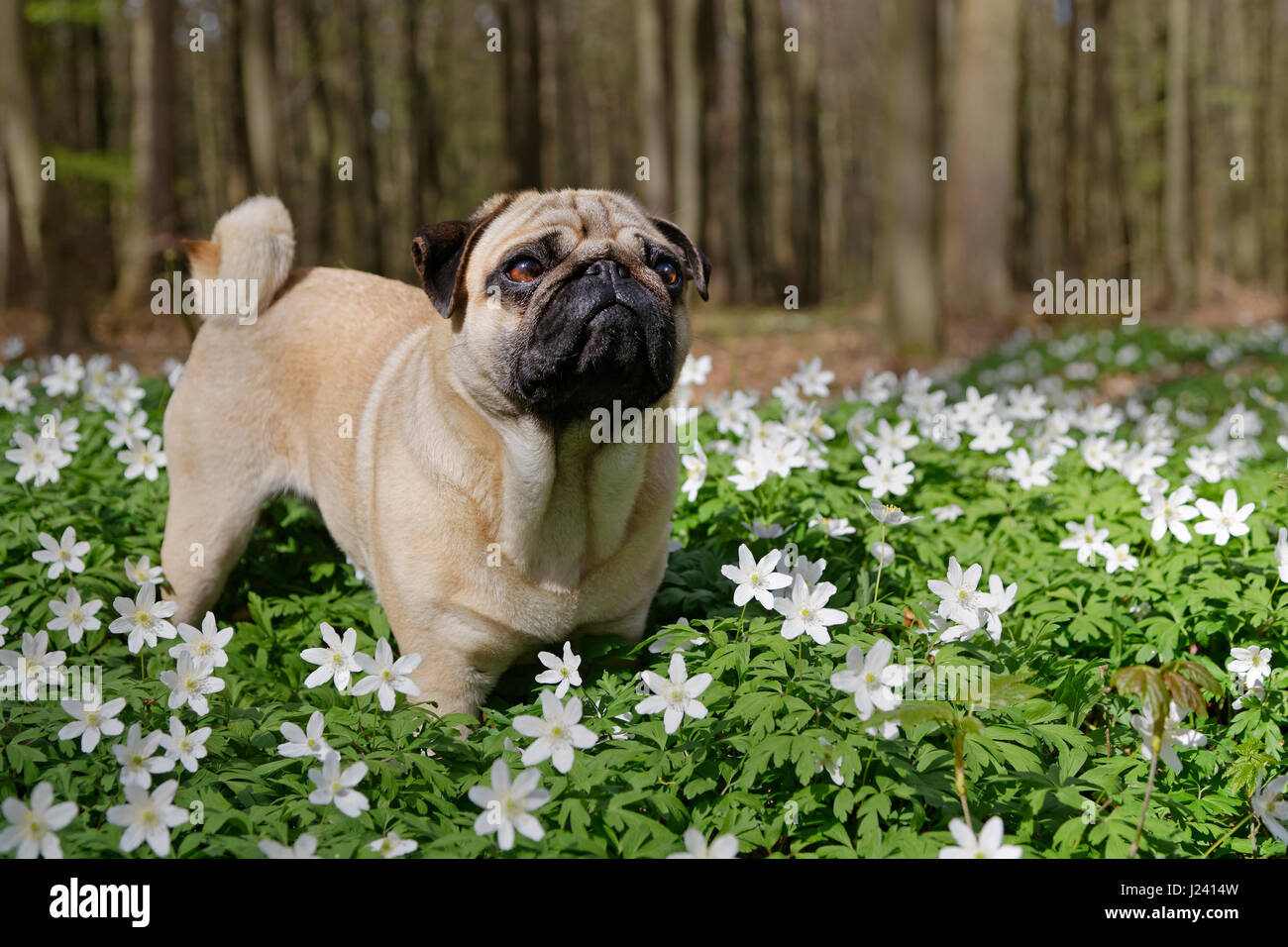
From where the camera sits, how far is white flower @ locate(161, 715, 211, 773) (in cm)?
264

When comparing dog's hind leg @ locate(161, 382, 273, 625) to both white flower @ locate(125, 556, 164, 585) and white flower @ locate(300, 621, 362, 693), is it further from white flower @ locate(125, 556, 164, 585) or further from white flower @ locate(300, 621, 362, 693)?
white flower @ locate(300, 621, 362, 693)

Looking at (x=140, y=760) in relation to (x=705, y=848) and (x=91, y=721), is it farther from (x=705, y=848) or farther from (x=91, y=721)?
(x=705, y=848)

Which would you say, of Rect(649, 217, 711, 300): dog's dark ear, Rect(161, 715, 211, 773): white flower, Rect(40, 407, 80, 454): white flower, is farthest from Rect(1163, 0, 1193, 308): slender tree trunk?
Rect(161, 715, 211, 773): white flower

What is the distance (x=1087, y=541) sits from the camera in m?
4.00

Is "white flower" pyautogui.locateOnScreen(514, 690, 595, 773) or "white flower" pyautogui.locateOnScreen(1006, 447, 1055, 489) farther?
"white flower" pyautogui.locateOnScreen(1006, 447, 1055, 489)

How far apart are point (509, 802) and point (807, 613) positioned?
1.03 meters

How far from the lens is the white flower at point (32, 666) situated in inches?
113

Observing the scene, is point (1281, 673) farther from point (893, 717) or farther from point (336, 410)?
point (336, 410)

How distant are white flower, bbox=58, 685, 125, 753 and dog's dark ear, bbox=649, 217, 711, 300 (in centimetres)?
227

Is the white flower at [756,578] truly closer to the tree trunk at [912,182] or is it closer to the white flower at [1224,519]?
the white flower at [1224,519]

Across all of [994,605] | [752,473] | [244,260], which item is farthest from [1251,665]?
[244,260]
